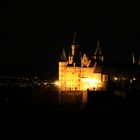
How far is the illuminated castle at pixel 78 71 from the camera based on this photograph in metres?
73.1

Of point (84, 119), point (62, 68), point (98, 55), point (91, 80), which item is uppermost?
point (98, 55)

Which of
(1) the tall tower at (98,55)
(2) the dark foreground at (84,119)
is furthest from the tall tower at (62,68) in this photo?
(2) the dark foreground at (84,119)

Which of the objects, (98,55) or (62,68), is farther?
(98,55)

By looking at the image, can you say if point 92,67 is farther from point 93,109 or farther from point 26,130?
point 26,130

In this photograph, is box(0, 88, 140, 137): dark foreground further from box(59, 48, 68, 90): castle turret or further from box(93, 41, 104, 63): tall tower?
box(93, 41, 104, 63): tall tower

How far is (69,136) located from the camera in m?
34.0

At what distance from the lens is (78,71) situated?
7531 centimetres

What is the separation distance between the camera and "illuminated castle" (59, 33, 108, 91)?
73062 mm

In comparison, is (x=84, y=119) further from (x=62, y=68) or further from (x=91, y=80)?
(x=62, y=68)

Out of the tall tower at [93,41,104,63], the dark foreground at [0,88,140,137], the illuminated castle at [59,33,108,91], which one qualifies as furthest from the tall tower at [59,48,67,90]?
the dark foreground at [0,88,140,137]

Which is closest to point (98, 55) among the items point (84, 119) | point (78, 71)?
point (78, 71)

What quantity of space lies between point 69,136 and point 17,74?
420 feet

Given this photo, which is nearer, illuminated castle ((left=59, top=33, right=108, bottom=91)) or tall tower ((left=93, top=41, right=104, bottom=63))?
illuminated castle ((left=59, top=33, right=108, bottom=91))

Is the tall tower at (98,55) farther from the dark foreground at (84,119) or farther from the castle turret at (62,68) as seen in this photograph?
the dark foreground at (84,119)
